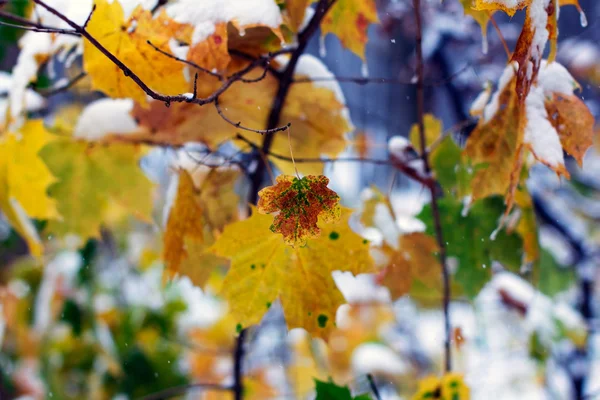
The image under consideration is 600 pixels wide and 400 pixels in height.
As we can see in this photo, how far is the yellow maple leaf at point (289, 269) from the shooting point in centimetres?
52

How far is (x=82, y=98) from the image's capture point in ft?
5.82

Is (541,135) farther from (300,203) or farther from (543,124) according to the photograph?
(300,203)

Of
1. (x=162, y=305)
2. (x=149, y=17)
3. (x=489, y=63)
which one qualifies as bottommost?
(x=149, y=17)

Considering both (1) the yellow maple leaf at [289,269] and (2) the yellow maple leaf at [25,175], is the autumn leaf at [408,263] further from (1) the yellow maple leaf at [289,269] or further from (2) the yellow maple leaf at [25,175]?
(2) the yellow maple leaf at [25,175]

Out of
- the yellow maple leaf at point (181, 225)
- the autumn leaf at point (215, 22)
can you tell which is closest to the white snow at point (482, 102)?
the autumn leaf at point (215, 22)

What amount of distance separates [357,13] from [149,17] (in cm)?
30

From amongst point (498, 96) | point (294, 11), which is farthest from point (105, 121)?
point (498, 96)

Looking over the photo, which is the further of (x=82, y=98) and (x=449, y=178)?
(x=82, y=98)

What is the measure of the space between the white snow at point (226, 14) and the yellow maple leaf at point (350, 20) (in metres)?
0.17

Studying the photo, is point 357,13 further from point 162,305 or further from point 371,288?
point 371,288

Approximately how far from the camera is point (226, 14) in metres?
0.53

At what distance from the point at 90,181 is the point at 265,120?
37cm

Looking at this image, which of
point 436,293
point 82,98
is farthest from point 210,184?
point 82,98

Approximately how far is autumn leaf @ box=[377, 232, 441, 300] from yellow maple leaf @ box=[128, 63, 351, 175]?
189mm
